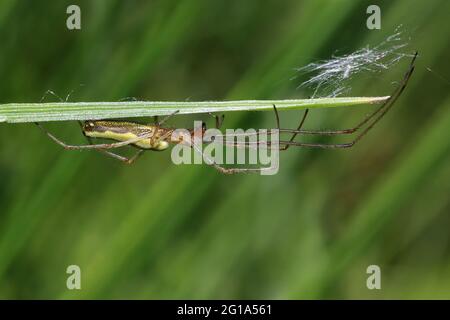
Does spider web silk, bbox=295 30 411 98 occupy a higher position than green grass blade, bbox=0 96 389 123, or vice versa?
spider web silk, bbox=295 30 411 98

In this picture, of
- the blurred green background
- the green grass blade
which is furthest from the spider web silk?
the green grass blade

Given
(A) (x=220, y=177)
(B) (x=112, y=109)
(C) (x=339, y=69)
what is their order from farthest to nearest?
→ (A) (x=220, y=177) → (C) (x=339, y=69) → (B) (x=112, y=109)

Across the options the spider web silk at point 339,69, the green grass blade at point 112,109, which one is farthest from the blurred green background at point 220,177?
the green grass blade at point 112,109

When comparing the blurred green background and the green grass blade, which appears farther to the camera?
the blurred green background

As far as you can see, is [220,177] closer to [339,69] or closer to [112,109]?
[339,69]

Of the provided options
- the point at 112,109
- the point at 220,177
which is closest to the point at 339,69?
the point at 220,177

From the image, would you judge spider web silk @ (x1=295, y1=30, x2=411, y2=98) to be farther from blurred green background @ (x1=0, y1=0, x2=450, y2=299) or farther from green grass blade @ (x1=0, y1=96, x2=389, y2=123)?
green grass blade @ (x1=0, y1=96, x2=389, y2=123)

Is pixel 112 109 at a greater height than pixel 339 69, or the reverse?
pixel 339 69

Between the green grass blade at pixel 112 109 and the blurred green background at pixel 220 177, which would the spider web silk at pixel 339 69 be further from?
the green grass blade at pixel 112 109

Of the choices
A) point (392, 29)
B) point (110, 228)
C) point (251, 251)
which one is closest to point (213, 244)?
point (251, 251)
